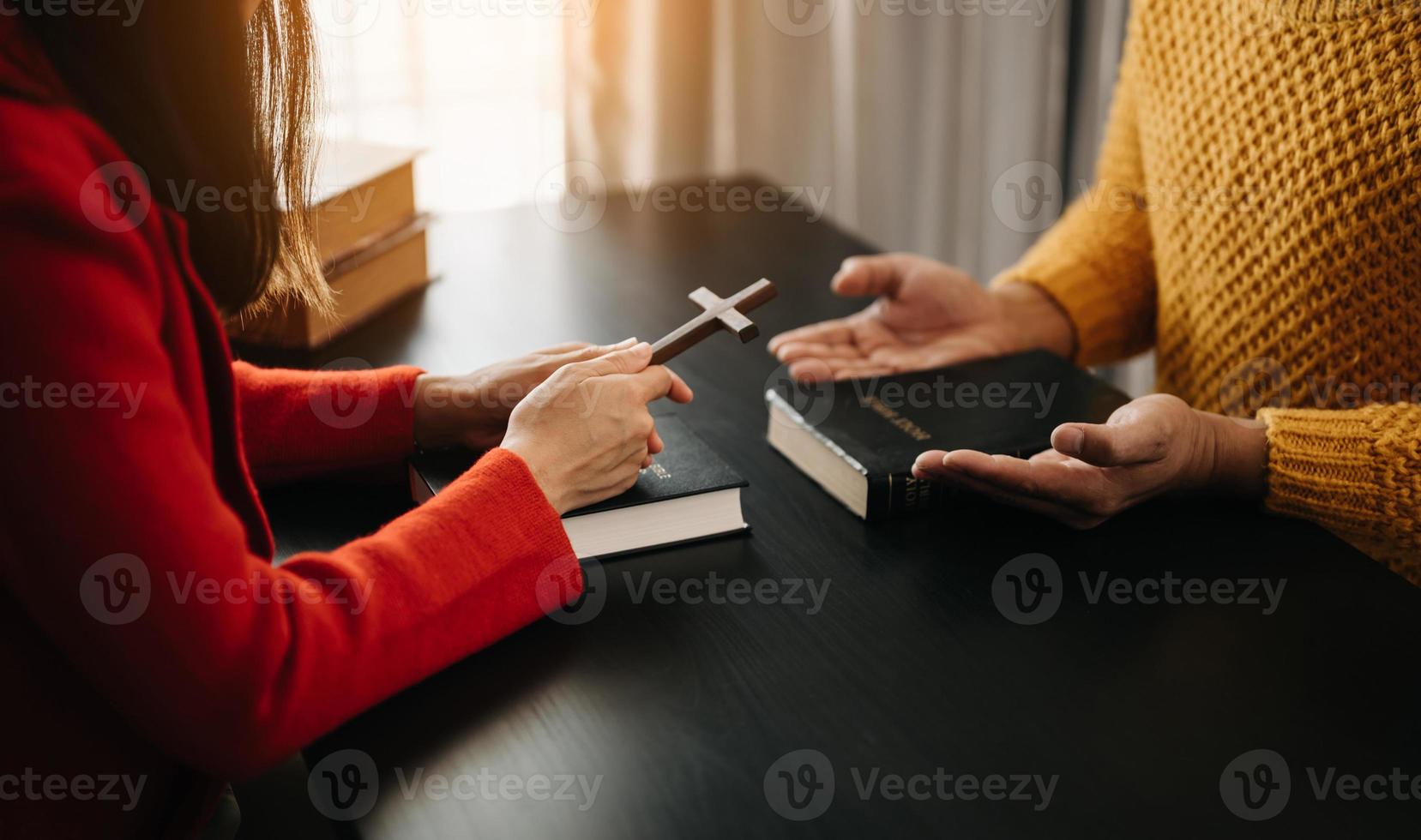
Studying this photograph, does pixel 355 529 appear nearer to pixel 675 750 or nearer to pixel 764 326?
pixel 675 750

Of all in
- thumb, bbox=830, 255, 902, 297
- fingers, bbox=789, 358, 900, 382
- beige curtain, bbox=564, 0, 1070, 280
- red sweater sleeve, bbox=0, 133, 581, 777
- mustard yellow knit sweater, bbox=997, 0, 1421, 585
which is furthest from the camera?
beige curtain, bbox=564, 0, 1070, 280

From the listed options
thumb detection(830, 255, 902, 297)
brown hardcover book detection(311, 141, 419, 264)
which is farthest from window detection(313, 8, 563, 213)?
thumb detection(830, 255, 902, 297)

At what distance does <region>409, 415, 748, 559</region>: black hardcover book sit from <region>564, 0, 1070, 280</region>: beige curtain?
1670mm

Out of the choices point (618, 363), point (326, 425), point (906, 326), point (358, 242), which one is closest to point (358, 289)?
point (358, 242)

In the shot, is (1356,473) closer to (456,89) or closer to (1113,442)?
(1113,442)

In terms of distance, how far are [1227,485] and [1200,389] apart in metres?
0.28

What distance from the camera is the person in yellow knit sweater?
883 millimetres

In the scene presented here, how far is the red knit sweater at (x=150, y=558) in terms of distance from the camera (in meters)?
0.56

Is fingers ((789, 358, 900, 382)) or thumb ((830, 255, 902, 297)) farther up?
thumb ((830, 255, 902, 297))

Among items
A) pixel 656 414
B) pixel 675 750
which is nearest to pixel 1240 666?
pixel 675 750

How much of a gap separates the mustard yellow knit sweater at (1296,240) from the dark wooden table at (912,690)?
8cm

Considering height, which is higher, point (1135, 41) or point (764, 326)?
point (1135, 41)

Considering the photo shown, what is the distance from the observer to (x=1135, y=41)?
125cm

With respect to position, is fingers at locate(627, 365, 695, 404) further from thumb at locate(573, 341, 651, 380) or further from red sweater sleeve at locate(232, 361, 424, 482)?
red sweater sleeve at locate(232, 361, 424, 482)
